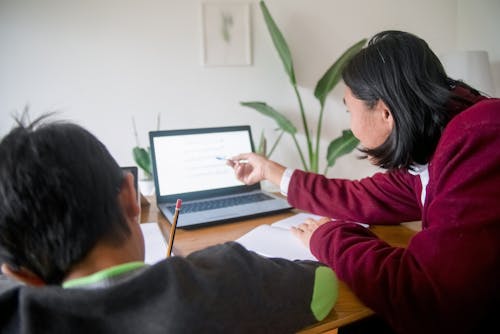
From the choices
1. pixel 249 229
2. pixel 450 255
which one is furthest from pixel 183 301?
pixel 249 229

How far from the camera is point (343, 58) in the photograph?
1669 mm

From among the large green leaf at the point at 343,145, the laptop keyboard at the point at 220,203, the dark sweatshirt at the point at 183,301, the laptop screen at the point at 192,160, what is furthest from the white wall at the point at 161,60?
the dark sweatshirt at the point at 183,301

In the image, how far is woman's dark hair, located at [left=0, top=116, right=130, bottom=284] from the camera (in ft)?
1.21

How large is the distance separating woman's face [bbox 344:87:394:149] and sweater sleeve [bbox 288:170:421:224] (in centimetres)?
17

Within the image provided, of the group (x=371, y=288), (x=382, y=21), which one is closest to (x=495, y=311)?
(x=371, y=288)

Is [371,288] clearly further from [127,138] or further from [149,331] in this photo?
[127,138]

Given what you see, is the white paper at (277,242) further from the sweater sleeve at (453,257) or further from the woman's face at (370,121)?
the woman's face at (370,121)

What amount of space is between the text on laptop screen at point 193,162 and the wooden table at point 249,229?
0.12 m

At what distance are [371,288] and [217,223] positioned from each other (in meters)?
0.46

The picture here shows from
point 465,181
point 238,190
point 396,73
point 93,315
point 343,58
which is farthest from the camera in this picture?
point 343,58

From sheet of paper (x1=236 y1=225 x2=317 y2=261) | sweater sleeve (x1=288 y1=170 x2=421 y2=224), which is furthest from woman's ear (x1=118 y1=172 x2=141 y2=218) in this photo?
sweater sleeve (x1=288 y1=170 x2=421 y2=224)

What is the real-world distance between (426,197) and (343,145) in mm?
1134

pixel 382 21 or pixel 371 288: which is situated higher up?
pixel 382 21

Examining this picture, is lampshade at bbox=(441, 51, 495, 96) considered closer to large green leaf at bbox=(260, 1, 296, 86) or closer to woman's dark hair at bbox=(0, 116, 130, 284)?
large green leaf at bbox=(260, 1, 296, 86)
